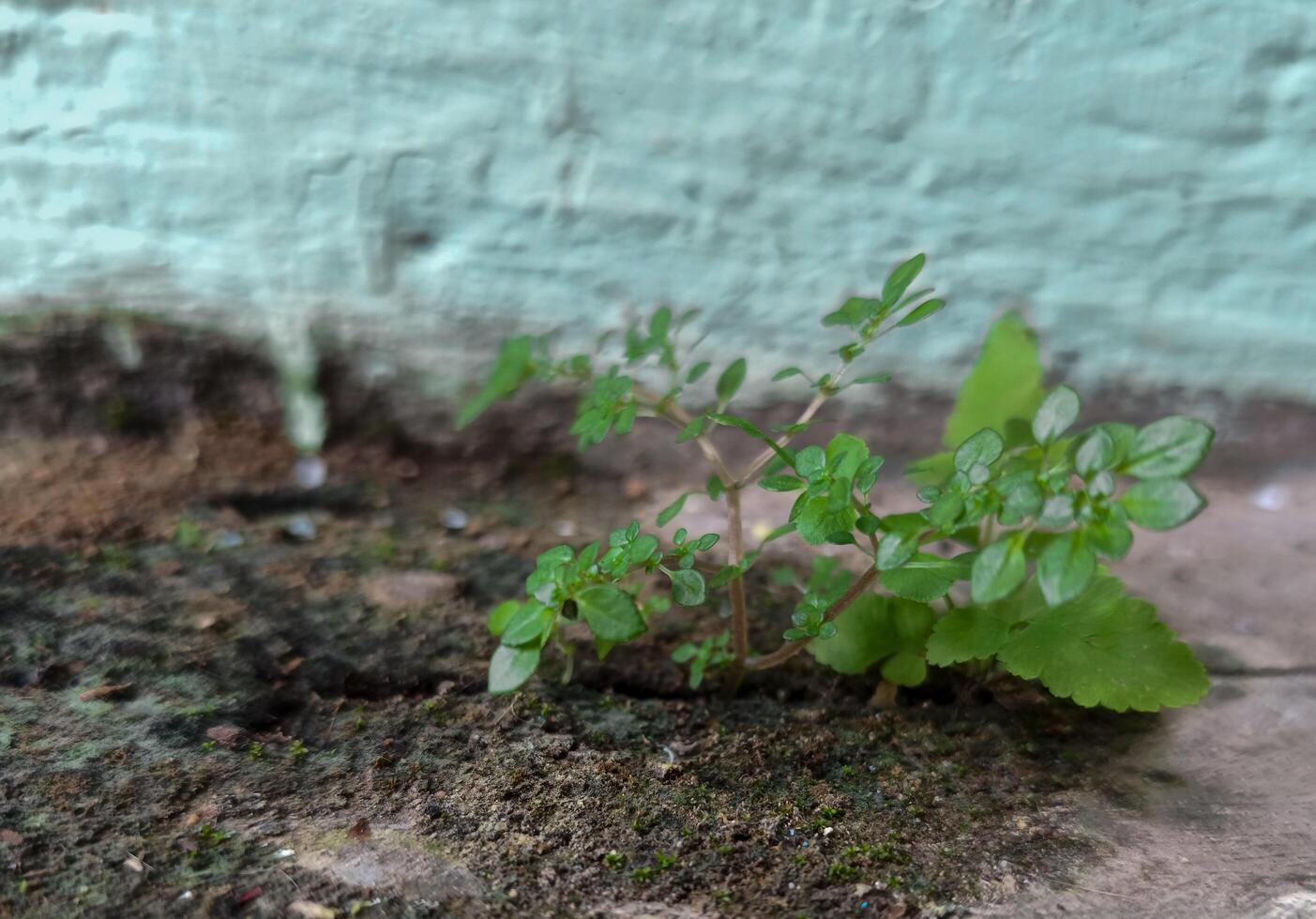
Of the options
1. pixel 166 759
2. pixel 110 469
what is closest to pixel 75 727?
pixel 166 759

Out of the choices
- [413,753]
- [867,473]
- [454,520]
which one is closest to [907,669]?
[867,473]

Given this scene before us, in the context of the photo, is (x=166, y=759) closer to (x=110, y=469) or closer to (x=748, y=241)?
(x=110, y=469)

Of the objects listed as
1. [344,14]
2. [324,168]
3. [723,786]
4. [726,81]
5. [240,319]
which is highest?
[344,14]

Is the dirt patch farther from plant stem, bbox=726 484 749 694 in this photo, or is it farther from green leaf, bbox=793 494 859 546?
green leaf, bbox=793 494 859 546

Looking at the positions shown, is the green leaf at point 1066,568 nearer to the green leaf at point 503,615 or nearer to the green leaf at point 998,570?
the green leaf at point 998,570

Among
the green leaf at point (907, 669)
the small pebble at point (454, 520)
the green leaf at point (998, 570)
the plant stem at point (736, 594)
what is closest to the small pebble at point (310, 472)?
the small pebble at point (454, 520)

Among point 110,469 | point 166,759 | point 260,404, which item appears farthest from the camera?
point 260,404

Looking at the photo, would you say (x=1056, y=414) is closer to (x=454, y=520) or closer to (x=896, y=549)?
(x=896, y=549)
